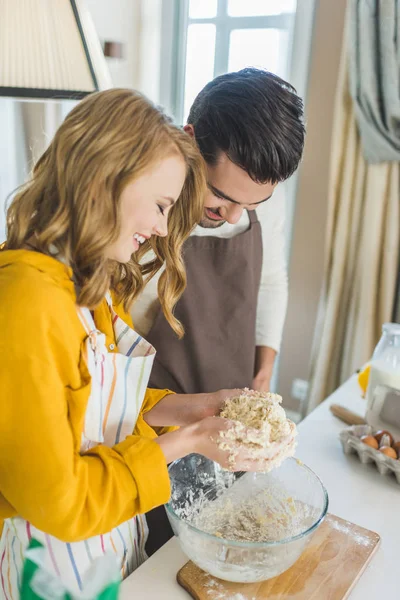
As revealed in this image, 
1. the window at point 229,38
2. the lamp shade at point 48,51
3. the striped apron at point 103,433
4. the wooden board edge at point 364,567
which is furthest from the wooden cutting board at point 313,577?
the window at point 229,38

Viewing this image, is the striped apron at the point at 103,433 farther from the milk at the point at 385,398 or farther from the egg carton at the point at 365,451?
the milk at the point at 385,398

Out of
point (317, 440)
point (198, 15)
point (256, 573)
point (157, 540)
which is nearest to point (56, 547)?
point (256, 573)

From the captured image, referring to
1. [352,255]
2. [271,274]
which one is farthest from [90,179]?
[352,255]

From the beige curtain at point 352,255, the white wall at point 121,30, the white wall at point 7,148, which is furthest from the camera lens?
the white wall at point 121,30

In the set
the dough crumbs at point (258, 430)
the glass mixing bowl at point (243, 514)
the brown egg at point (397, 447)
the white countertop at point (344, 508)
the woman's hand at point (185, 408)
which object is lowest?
the white countertop at point (344, 508)

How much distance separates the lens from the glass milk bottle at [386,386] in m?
1.31

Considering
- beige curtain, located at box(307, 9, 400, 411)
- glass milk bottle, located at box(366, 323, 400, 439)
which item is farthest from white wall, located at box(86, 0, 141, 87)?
glass milk bottle, located at box(366, 323, 400, 439)

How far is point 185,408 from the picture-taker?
41.1 inches

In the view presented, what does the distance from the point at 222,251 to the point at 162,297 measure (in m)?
0.34

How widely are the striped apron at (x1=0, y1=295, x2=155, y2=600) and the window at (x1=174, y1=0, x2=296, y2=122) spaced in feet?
6.15

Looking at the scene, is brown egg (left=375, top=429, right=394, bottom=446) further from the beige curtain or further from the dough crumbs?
the beige curtain

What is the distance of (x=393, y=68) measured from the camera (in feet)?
6.32

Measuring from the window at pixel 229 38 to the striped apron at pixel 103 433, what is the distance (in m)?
1.87

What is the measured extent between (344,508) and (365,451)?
0.17 m
